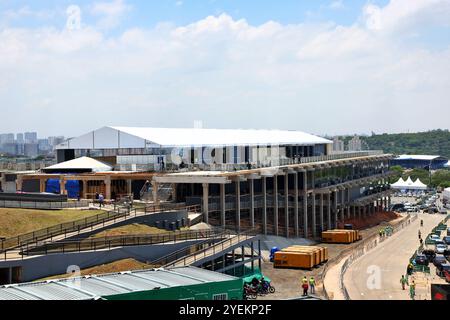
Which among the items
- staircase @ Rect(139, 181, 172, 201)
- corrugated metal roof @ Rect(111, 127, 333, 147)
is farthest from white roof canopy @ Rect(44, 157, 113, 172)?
staircase @ Rect(139, 181, 172, 201)

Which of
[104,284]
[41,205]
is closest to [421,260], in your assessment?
[41,205]

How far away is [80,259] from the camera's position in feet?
112

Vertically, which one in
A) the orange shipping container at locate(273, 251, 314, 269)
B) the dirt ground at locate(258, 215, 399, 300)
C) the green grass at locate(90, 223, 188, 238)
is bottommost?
the dirt ground at locate(258, 215, 399, 300)

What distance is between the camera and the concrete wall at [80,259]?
3159cm

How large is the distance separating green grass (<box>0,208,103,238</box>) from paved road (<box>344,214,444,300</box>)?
1959 cm

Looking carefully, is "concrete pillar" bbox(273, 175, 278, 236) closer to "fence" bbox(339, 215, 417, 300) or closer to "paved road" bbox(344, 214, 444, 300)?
"fence" bbox(339, 215, 417, 300)

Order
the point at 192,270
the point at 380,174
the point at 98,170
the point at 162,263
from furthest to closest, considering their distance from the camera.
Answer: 1. the point at 380,174
2. the point at 98,170
3. the point at 162,263
4. the point at 192,270

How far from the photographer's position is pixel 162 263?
123 ft

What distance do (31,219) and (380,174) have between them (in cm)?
7885

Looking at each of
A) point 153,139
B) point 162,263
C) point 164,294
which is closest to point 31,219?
point 162,263

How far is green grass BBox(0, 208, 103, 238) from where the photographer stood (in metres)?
36.7

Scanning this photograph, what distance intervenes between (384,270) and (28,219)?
94.7 feet

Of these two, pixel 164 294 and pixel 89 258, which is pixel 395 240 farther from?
pixel 164 294

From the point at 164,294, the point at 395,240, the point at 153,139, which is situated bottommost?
the point at 395,240
